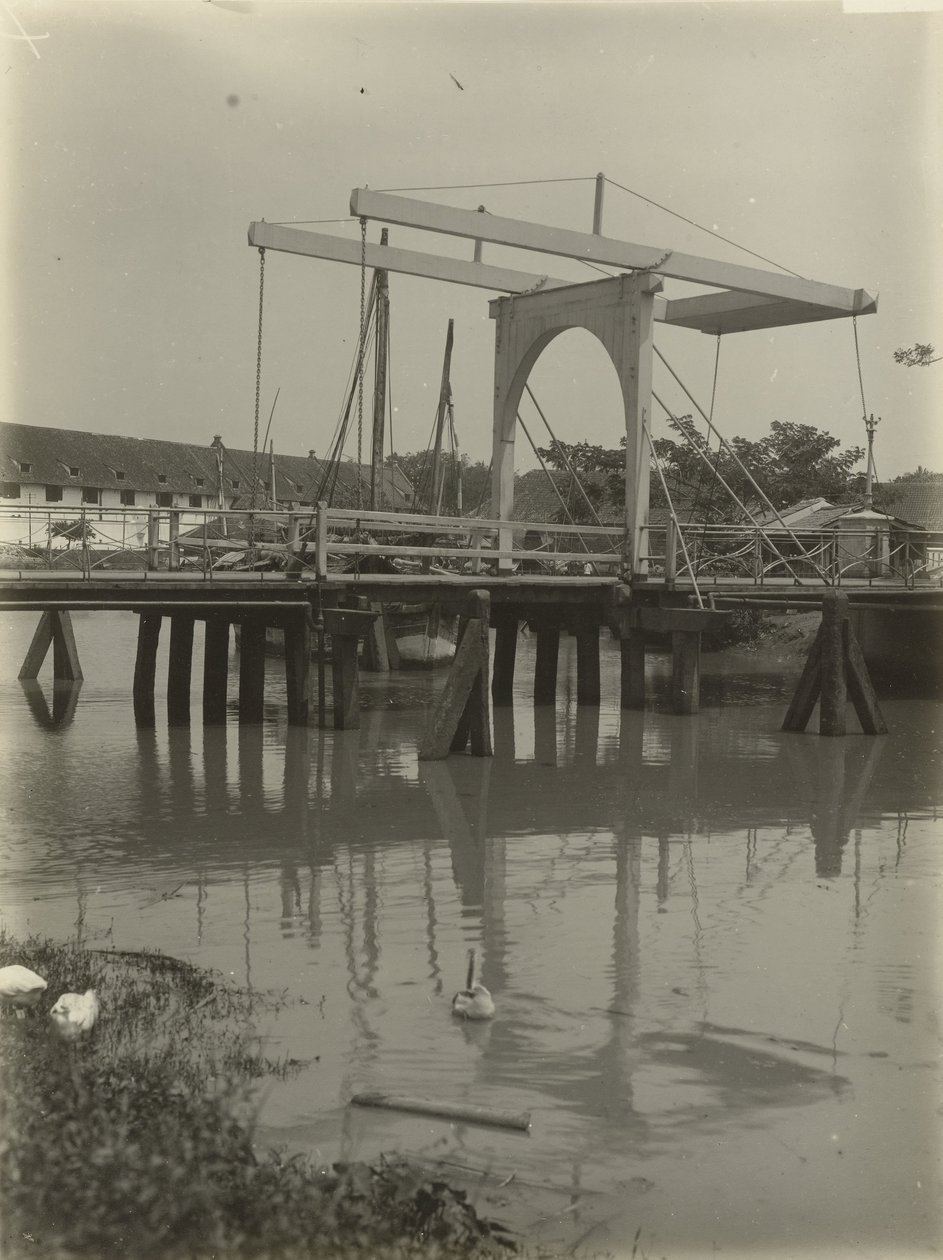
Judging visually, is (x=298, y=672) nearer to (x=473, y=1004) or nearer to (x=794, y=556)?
(x=794, y=556)

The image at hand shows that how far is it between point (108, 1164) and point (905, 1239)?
3.11 m

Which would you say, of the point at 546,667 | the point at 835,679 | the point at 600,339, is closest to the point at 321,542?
the point at 600,339

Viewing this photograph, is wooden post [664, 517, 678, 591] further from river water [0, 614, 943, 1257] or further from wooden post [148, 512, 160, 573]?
wooden post [148, 512, 160, 573]

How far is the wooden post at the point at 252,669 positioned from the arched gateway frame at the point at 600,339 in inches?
147

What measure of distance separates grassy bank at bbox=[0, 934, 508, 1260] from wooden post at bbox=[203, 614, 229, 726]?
480 inches

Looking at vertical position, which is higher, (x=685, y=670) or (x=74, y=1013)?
(x=685, y=670)

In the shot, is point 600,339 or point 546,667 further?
point 546,667

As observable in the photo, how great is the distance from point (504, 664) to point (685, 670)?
3887 mm

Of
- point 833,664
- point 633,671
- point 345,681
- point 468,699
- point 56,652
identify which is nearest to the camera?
point 468,699

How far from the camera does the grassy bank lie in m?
4.49

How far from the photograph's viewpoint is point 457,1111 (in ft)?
18.9

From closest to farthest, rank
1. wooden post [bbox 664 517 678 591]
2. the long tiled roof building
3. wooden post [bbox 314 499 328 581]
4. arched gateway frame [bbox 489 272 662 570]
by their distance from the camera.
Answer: wooden post [bbox 314 499 328 581], arched gateway frame [bbox 489 272 662 570], wooden post [bbox 664 517 678 591], the long tiled roof building

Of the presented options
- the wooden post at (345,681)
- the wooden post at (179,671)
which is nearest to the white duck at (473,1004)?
the wooden post at (345,681)

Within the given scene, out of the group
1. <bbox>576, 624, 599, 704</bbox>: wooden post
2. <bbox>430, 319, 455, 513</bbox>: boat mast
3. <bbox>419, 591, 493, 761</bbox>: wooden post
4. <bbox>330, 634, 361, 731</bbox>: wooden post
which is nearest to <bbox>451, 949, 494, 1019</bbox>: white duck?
<bbox>419, 591, 493, 761</bbox>: wooden post
